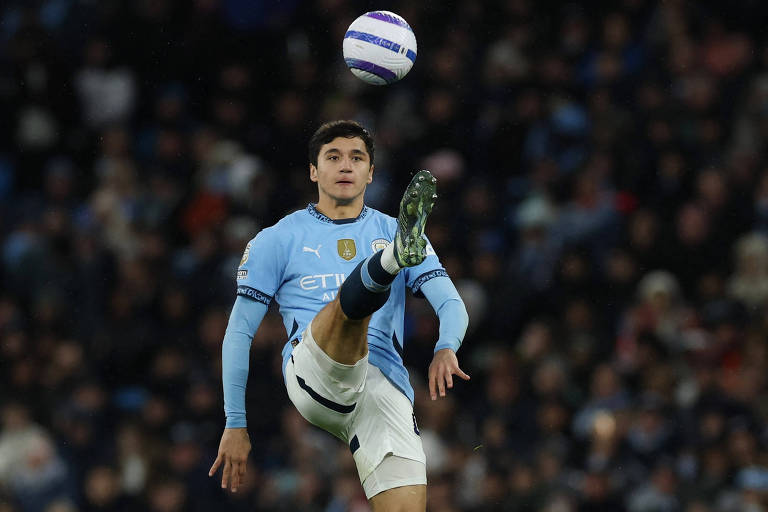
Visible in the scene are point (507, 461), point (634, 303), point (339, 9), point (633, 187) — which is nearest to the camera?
point (507, 461)

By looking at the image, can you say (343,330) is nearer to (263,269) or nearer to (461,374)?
(461,374)

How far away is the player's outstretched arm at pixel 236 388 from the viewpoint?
645 centimetres

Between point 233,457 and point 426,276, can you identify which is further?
point 426,276

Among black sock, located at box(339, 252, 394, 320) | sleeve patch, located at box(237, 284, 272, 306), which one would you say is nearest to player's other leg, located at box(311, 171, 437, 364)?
black sock, located at box(339, 252, 394, 320)

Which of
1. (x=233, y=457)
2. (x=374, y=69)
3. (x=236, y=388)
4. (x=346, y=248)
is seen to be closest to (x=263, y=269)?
(x=346, y=248)

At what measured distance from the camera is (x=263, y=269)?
6.68 meters

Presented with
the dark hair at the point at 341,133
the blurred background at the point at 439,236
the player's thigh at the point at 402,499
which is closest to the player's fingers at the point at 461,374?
the player's thigh at the point at 402,499

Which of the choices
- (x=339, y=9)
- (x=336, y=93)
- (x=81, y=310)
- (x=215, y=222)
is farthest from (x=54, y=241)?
(x=339, y=9)

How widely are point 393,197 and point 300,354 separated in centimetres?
637

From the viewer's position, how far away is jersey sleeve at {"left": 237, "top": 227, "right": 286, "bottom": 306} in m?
6.67

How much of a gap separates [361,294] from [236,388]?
1192mm

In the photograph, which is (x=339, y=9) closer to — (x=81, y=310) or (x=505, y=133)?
(x=505, y=133)

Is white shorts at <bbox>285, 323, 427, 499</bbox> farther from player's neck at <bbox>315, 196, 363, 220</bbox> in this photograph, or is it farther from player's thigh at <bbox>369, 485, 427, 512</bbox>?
player's neck at <bbox>315, 196, 363, 220</bbox>

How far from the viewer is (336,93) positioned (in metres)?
14.2
